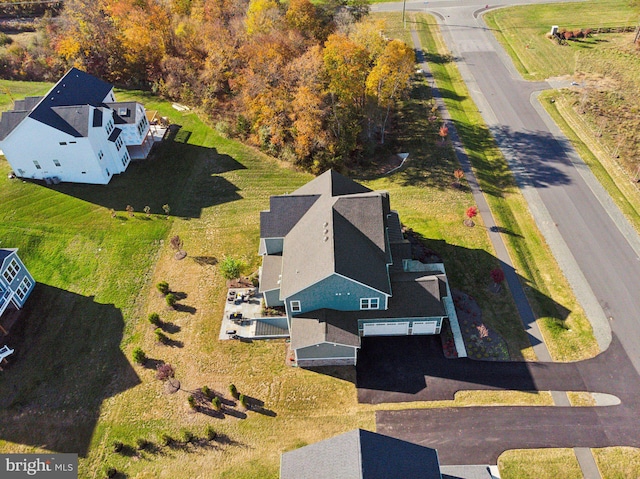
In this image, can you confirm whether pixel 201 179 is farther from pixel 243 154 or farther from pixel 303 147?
pixel 303 147

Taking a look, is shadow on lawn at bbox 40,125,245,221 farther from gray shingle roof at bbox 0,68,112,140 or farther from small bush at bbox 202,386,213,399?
small bush at bbox 202,386,213,399

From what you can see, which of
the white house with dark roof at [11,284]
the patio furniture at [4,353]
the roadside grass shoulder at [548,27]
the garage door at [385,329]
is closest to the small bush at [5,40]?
the white house with dark roof at [11,284]

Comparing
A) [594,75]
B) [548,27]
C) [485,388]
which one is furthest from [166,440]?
[548,27]

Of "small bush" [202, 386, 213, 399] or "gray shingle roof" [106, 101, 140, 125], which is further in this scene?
"gray shingle roof" [106, 101, 140, 125]

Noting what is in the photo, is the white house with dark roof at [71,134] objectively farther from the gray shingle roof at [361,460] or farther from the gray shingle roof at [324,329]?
the gray shingle roof at [361,460]

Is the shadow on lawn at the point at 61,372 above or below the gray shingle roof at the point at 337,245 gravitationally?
below

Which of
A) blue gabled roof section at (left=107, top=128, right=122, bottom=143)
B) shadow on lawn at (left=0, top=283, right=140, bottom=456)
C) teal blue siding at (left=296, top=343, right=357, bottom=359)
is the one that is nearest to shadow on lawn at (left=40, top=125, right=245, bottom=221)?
blue gabled roof section at (left=107, top=128, right=122, bottom=143)

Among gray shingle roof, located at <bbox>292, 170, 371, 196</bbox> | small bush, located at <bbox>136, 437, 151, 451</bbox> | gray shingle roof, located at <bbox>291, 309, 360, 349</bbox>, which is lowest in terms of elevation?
small bush, located at <bbox>136, 437, 151, 451</bbox>
